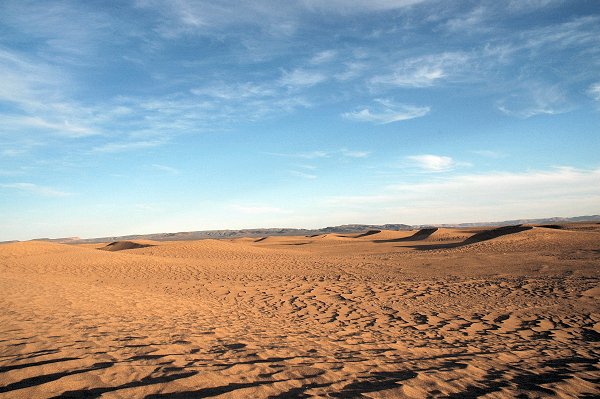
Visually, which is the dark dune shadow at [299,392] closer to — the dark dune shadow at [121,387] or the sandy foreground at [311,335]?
the sandy foreground at [311,335]

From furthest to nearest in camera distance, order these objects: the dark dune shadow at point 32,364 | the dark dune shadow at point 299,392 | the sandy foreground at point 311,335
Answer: the dark dune shadow at point 32,364, the sandy foreground at point 311,335, the dark dune shadow at point 299,392

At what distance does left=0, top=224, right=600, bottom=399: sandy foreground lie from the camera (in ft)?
12.4

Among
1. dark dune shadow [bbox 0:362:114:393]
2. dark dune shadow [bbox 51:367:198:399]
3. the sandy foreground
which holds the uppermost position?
dark dune shadow [bbox 0:362:114:393]

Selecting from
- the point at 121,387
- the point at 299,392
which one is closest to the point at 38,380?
the point at 121,387

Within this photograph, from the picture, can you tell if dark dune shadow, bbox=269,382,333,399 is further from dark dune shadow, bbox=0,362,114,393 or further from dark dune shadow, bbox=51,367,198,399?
dark dune shadow, bbox=0,362,114,393

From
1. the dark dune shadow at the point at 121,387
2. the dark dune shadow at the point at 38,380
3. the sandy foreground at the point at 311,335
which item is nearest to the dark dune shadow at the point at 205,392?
the sandy foreground at the point at 311,335

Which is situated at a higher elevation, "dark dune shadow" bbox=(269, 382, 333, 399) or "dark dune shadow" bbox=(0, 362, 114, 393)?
"dark dune shadow" bbox=(0, 362, 114, 393)

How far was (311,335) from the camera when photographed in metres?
6.41

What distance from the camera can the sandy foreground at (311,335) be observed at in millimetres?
3787

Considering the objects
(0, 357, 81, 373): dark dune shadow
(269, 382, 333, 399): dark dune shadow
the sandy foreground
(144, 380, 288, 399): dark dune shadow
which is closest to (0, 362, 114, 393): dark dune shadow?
the sandy foreground

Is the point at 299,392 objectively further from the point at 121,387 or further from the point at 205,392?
the point at 121,387

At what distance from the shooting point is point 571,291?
32.4ft

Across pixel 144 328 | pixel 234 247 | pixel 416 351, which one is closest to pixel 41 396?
pixel 144 328

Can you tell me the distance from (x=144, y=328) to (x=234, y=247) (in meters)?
24.5
